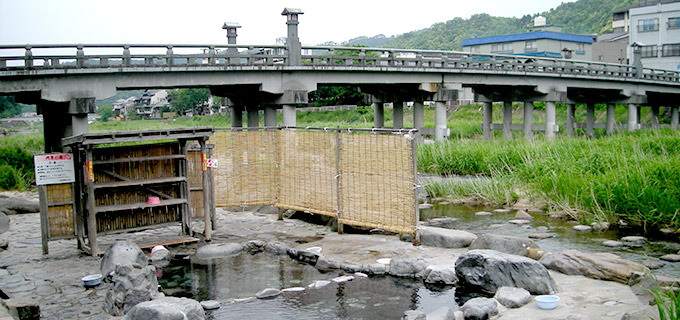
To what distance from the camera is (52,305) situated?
9.32 metres

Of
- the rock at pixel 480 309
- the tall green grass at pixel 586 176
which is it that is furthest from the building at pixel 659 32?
the rock at pixel 480 309

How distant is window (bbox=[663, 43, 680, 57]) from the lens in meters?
59.3

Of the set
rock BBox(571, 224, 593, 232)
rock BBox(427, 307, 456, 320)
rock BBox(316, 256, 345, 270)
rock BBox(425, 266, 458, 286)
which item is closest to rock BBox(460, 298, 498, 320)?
rock BBox(427, 307, 456, 320)

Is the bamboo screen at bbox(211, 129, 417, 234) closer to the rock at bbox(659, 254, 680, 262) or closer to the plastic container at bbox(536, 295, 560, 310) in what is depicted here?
the plastic container at bbox(536, 295, 560, 310)

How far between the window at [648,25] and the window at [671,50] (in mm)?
2124

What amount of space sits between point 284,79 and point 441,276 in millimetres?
18459

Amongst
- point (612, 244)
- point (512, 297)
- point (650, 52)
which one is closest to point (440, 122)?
point (612, 244)

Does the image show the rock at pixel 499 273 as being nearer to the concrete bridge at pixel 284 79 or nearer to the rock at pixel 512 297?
the rock at pixel 512 297

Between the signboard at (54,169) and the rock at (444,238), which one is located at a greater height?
the signboard at (54,169)

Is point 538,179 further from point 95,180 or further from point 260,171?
point 95,180

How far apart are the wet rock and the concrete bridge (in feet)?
51.7

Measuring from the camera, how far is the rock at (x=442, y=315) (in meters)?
8.00

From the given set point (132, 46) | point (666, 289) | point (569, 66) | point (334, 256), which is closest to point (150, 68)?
point (132, 46)

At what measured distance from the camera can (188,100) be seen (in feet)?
319
